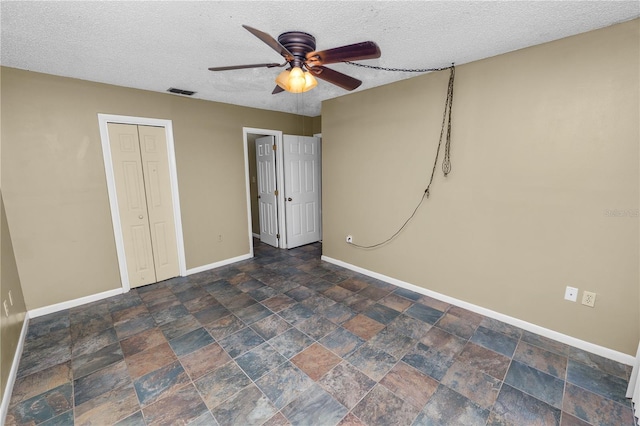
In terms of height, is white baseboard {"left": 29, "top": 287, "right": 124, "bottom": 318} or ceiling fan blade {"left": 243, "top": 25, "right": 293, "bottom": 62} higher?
ceiling fan blade {"left": 243, "top": 25, "right": 293, "bottom": 62}

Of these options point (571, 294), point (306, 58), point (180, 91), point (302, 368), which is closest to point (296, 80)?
point (306, 58)

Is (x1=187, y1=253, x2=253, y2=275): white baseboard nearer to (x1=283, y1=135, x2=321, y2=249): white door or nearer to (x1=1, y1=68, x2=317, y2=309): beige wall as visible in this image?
(x1=1, y1=68, x2=317, y2=309): beige wall

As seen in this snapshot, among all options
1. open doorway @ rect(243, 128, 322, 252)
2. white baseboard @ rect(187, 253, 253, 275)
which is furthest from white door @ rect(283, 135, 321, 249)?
white baseboard @ rect(187, 253, 253, 275)

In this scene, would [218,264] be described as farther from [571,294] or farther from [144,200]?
[571,294]

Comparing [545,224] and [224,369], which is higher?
[545,224]

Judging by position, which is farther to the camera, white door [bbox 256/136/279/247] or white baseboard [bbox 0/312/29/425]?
white door [bbox 256/136/279/247]

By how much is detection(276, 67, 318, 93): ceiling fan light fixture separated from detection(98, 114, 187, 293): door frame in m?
2.29

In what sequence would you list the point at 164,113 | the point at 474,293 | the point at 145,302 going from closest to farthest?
1. the point at 474,293
2. the point at 145,302
3. the point at 164,113

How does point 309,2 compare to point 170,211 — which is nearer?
point 309,2

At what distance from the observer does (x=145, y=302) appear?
3.03 m

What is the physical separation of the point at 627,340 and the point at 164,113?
4.93 m

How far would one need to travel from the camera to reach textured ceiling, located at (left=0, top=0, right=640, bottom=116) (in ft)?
5.35

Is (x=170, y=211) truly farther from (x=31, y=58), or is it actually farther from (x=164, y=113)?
(x=31, y=58)

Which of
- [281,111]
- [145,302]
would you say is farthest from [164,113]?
[145,302]
